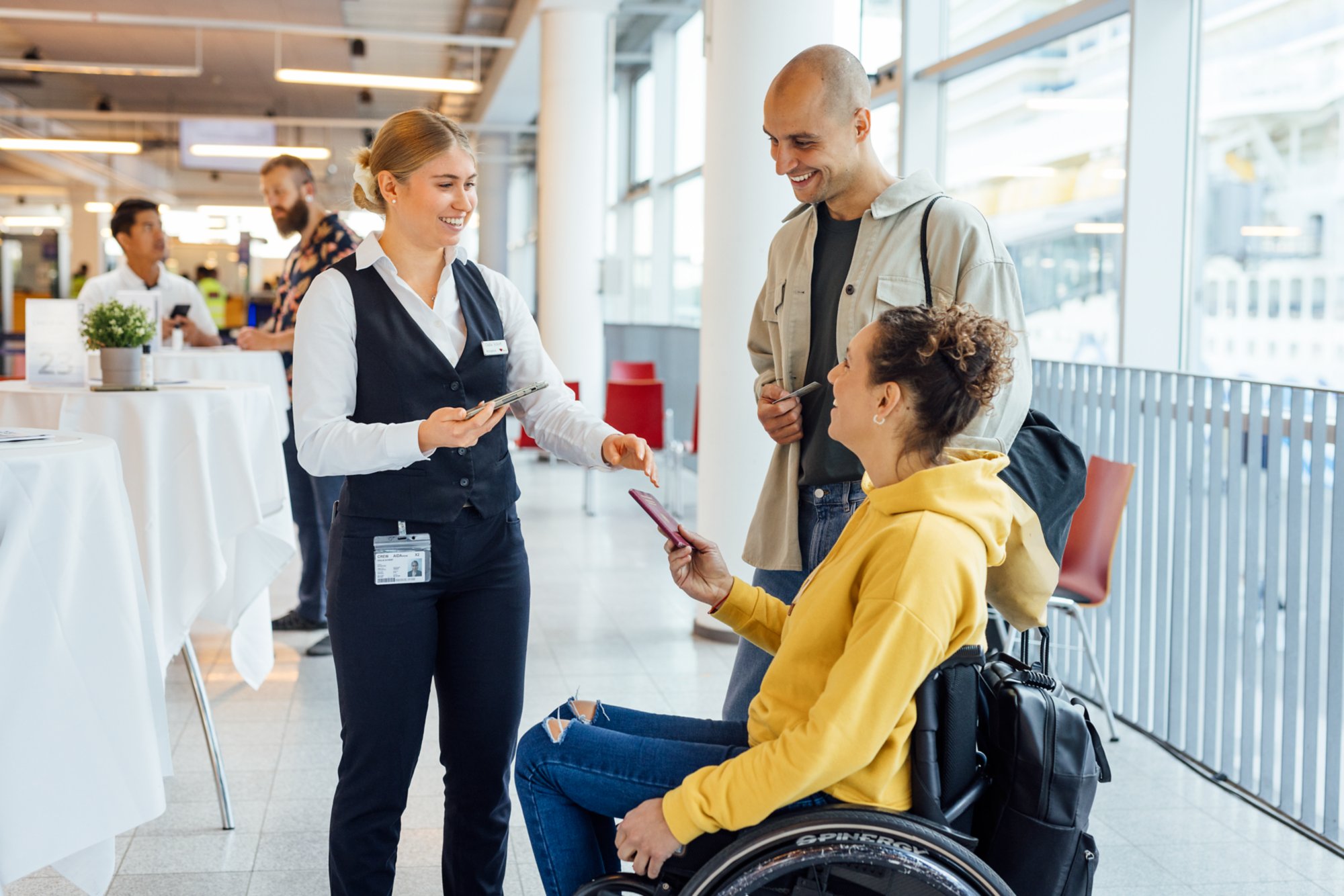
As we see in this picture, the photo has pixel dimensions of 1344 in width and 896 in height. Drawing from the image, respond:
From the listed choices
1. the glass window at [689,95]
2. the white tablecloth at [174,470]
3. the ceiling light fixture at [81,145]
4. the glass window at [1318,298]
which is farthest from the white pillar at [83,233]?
the glass window at [1318,298]

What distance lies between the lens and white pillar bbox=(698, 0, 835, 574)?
4.23 m

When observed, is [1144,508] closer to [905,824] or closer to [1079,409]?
[1079,409]

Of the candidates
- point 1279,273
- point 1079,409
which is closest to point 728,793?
point 1079,409

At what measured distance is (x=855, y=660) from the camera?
1.44 meters

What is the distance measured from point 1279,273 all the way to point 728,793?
3.04m

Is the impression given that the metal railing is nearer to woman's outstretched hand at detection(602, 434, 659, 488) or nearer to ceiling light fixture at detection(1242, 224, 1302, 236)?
ceiling light fixture at detection(1242, 224, 1302, 236)

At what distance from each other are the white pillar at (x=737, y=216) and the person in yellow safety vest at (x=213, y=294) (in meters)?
10.2

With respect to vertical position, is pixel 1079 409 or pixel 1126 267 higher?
pixel 1126 267

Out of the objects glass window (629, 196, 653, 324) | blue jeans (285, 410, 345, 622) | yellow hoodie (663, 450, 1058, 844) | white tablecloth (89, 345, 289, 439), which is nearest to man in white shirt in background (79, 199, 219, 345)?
white tablecloth (89, 345, 289, 439)

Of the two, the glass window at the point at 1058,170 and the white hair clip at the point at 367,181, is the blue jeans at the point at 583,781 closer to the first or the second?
the white hair clip at the point at 367,181

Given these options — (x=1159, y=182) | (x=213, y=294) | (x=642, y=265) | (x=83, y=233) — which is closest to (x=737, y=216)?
(x=1159, y=182)

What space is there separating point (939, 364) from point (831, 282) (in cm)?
60

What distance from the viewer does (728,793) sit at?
1.45 meters

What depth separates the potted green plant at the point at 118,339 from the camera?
310cm
